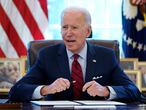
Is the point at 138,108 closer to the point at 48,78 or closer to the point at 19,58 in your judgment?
the point at 48,78

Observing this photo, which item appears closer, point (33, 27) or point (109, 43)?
point (109, 43)

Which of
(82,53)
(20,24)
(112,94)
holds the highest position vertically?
(20,24)

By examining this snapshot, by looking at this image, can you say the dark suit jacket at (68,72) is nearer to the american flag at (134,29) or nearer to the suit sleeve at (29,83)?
the suit sleeve at (29,83)

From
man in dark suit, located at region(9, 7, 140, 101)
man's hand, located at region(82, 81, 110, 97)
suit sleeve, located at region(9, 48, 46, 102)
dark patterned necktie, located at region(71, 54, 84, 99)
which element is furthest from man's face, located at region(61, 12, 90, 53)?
man's hand, located at region(82, 81, 110, 97)

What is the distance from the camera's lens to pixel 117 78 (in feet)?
10.2

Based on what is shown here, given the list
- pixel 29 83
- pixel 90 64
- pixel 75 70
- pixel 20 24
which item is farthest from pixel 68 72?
pixel 20 24

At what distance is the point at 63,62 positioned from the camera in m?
3.07

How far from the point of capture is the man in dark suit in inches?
113

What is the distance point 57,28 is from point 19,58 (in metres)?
0.59

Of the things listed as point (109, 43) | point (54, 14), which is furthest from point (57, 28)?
point (109, 43)

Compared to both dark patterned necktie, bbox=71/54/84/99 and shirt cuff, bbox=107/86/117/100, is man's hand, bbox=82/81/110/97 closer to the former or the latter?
shirt cuff, bbox=107/86/117/100

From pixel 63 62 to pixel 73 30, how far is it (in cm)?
26

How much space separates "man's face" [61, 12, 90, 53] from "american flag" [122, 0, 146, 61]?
1.44m

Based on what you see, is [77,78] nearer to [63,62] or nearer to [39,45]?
[63,62]
